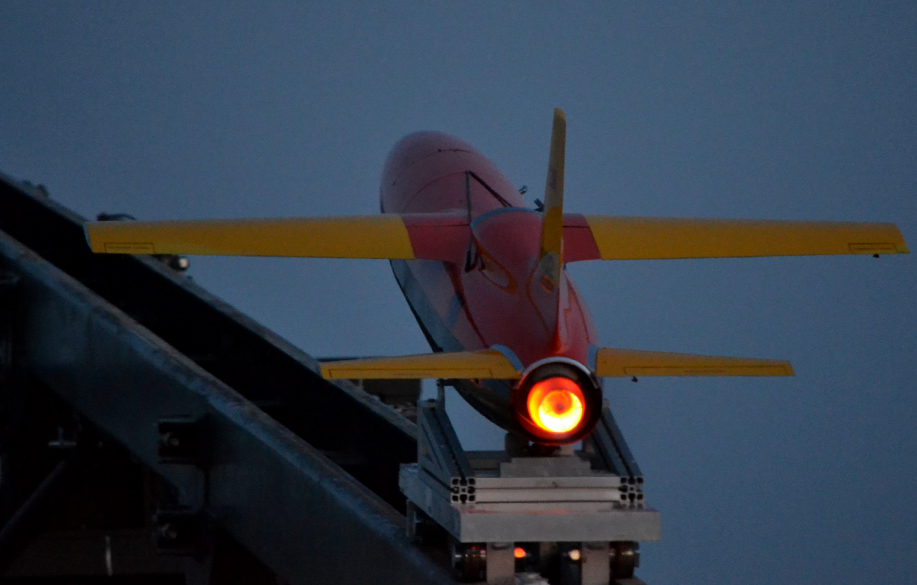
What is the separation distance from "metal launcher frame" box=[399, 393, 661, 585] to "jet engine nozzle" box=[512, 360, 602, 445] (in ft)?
1.09

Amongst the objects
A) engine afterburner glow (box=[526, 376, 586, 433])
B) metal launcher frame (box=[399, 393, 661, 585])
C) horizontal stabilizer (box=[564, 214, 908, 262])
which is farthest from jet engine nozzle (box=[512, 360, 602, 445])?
horizontal stabilizer (box=[564, 214, 908, 262])

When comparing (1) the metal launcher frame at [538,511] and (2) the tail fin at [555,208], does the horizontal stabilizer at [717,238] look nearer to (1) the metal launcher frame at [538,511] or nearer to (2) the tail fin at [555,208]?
(2) the tail fin at [555,208]

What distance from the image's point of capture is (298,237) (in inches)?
392

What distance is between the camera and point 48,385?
13289mm

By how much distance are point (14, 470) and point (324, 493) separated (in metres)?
5.12

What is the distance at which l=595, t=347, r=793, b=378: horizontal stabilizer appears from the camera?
8219 millimetres

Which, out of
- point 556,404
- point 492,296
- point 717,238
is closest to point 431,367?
point 556,404

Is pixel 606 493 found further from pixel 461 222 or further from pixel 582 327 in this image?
pixel 461 222

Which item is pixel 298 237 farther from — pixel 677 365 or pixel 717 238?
pixel 717 238

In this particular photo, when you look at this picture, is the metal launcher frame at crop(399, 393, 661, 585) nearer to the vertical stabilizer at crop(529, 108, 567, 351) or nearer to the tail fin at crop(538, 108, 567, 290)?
the vertical stabilizer at crop(529, 108, 567, 351)

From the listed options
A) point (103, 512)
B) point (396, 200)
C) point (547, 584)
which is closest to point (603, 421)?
point (547, 584)

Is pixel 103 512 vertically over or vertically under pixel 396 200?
under

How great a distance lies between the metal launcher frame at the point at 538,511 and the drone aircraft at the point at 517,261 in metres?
0.30

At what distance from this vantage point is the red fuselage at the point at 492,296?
9008mm
